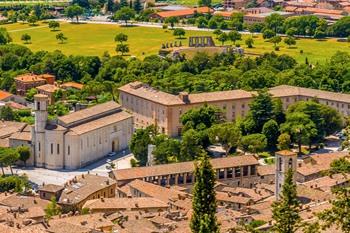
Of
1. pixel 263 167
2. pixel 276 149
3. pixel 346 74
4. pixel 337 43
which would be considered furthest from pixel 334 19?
pixel 263 167

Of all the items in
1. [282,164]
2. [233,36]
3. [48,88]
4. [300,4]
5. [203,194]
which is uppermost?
[203,194]

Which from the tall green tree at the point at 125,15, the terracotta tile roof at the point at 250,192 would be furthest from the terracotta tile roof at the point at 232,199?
the tall green tree at the point at 125,15

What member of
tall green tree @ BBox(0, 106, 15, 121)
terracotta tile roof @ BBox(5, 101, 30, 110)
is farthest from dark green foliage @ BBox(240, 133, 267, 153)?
terracotta tile roof @ BBox(5, 101, 30, 110)

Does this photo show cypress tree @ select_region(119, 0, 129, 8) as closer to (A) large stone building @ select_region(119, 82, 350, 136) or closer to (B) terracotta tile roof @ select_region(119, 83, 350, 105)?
(B) terracotta tile roof @ select_region(119, 83, 350, 105)

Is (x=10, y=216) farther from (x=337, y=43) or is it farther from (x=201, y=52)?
(x=337, y=43)

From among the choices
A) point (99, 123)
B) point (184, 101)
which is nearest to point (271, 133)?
point (184, 101)

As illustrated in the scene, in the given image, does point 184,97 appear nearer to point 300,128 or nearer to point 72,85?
point 300,128

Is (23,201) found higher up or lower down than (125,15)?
lower down
